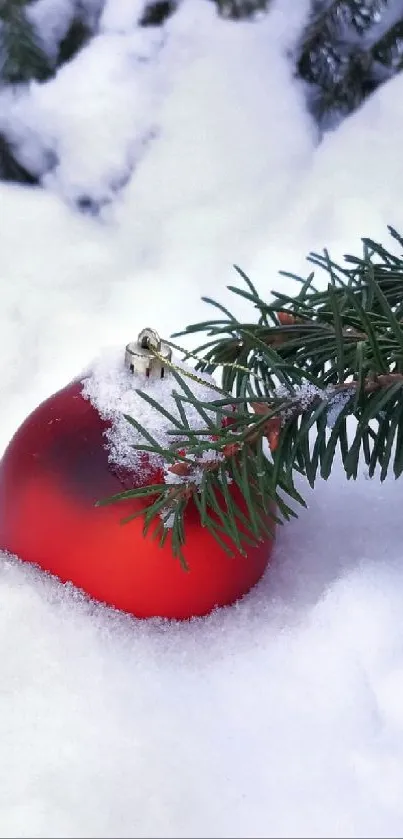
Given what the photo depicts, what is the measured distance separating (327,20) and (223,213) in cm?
24

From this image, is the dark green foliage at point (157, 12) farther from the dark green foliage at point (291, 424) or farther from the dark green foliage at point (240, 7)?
the dark green foliage at point (291, 424)

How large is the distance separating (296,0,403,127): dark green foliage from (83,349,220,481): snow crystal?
56cm

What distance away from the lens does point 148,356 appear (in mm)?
448

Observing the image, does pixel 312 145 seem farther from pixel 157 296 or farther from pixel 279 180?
pixel 157 296

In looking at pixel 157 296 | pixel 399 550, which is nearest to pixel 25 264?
pixel 157 296

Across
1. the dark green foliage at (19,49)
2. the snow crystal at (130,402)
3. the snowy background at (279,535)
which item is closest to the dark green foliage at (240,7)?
the snowy background at (279,535)

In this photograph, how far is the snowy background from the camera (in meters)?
0.32

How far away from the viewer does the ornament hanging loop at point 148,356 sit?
45 cm

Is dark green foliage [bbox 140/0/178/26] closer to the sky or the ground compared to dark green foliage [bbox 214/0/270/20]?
closer to the sky

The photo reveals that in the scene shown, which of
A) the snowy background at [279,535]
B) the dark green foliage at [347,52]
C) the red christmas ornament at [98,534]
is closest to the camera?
the snowy background at [279,535]

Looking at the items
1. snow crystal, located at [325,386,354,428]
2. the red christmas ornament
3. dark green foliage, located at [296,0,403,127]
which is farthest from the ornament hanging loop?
dark green foliage, located at [296,0,403,127]

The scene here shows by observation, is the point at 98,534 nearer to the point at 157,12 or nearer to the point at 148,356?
the point at 148,356

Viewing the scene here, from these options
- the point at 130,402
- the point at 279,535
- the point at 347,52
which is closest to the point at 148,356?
the point at 130,402

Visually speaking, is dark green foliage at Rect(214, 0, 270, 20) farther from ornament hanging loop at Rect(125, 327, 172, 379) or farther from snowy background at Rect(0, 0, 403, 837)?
ornament hanging loop at Rect(125, 327, 172, 379)
